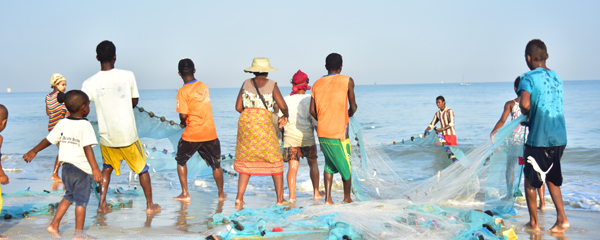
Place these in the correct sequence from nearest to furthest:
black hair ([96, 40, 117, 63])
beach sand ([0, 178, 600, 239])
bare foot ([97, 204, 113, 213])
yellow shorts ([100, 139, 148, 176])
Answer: beach sand ([0, 178, 600, 239])
black hair ([96, 40, 117, 63])
yellow shorts ([100, 139, 148, 176])
bare foot ([97, 204, 113, 213])

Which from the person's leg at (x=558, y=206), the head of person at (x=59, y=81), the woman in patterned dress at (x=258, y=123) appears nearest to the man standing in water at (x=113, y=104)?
the woman in patterned dress at (x=258, y=123)

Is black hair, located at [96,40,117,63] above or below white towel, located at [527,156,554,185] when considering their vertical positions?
above

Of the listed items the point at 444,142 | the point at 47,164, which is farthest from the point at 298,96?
the point at 47,164

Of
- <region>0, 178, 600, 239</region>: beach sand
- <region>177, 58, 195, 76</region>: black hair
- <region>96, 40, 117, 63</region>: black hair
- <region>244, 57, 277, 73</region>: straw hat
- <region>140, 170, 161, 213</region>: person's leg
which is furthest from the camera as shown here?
<region>177, 58, 195, 76</region>: black hair

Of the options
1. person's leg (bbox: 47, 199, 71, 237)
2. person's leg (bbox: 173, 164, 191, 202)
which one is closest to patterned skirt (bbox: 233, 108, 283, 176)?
person's leg (bbox: 173, 164, 191, 202)

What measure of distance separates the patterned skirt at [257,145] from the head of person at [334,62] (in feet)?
3.02

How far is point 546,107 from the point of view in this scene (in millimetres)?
4273

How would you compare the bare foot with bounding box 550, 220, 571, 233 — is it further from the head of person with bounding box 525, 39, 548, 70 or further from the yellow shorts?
the yellow shorts

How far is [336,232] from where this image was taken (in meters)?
3.99

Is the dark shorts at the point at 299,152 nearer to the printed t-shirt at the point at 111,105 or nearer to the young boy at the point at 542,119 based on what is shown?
the printed t-shirt at the point at 111,105

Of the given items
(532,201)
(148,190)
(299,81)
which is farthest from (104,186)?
(532,201)

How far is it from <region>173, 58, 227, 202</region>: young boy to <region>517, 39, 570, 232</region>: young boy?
353 centimetres

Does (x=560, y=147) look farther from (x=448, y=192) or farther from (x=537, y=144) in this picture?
(x=448, y=192)

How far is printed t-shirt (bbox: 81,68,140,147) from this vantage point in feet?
15.5
